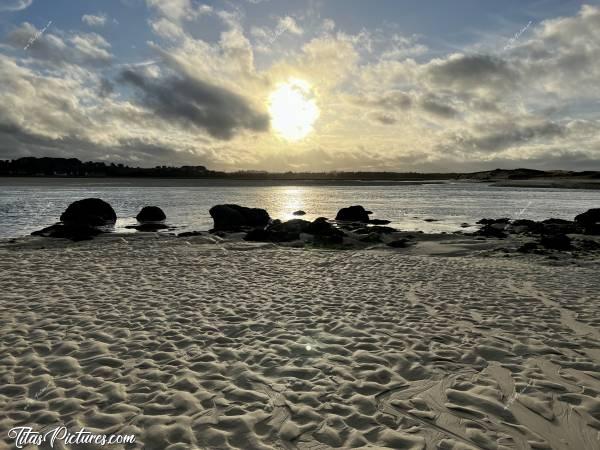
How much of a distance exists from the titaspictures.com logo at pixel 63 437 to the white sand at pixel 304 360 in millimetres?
114

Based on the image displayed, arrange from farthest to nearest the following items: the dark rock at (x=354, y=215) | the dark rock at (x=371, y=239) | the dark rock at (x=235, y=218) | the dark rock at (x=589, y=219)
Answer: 1. the dark rock at (x=354, y=215)
2. the dark rock at (x=589, y=219)
3. the dark rock at (x=235, y=218)
4. the dark rock at (x=371, y=239)

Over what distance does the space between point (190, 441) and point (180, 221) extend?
34.8 m

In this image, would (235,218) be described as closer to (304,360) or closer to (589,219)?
(304,360)

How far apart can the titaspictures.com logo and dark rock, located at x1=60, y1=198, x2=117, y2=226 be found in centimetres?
3143

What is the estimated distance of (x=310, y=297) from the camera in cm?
1177

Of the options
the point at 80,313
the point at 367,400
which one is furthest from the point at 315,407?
the point at 80,313

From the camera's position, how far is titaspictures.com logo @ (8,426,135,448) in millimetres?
4980

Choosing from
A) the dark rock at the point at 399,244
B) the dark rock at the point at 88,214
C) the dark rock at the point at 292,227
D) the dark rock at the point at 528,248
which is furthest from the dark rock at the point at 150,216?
the dark rock at the point at 528,248

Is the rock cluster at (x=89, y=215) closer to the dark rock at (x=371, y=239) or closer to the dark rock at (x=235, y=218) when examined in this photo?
the dark rock at (x=235, y=218)

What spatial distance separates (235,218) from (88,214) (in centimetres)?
1371

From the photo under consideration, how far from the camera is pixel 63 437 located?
5.07 metres

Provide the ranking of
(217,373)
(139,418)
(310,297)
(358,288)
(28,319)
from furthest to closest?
(358,288) → (310,297) → (28,319) → (217,373) → (139,418)

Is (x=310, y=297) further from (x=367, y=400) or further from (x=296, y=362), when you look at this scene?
(x=367, y=400)

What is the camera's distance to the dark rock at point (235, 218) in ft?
104
